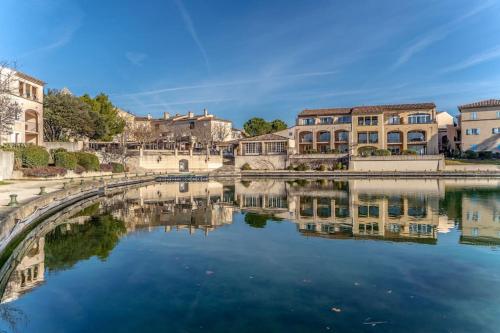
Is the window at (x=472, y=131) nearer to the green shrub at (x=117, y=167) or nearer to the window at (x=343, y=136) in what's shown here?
the window at (x=343, y=136)

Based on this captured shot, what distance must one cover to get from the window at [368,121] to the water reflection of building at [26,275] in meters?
60.0

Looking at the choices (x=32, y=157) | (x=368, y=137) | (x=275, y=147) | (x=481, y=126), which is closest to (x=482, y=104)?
(x=481, y=126)

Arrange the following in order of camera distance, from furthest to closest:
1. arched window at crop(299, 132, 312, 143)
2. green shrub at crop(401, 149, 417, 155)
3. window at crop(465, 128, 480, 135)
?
arched window at crop(299, 132, 312, 143), window at crop(465, 128, 480, 135), green shrub at crop(401, 149, 417, 155)

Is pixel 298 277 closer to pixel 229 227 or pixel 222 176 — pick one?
pixel 229 227

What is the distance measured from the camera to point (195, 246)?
43.3 ft

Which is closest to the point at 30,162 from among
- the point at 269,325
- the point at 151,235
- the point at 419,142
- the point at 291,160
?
the point at 151,235

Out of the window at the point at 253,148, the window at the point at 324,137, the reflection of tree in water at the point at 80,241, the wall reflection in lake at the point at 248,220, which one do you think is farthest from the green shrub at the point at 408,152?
the reflection of tree in water at the point at 80,241

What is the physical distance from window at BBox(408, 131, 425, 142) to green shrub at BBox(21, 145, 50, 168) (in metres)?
Result: 53.4

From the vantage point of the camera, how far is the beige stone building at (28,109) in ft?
140

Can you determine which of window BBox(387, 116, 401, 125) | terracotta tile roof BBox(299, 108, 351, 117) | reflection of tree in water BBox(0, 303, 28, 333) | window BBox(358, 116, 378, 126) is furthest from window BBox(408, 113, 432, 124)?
reflection of tree in water BBox(0, 303, 28, 333)

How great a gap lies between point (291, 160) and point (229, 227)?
165 ft

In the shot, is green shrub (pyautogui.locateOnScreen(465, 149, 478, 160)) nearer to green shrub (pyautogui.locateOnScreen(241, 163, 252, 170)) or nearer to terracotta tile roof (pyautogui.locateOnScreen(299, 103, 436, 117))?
terracotta tile roof (pyautogui.locateOnScreen(299, 103, 436, 117))

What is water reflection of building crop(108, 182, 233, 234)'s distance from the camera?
58.6ft

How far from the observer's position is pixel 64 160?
128 ft
